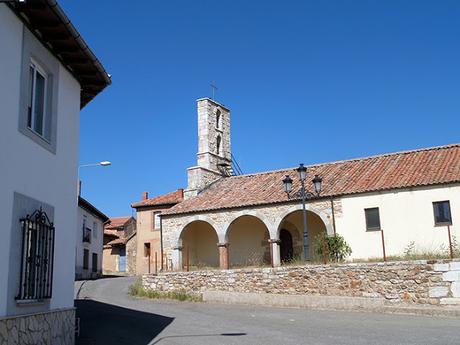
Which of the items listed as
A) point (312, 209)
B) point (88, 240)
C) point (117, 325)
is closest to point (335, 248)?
point (312, 209)

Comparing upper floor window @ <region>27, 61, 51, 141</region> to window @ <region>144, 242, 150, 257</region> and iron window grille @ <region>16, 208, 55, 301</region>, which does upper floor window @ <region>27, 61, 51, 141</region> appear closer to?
iron window grille @ <region>16, 208, 55, 301</region>

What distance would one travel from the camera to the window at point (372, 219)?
21984mm

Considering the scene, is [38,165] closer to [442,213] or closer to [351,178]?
[442,213]

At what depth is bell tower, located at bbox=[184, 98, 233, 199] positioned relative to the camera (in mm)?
30031

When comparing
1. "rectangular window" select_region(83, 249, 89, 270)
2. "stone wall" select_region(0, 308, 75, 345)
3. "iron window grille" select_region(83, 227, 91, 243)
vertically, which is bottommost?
"stone wall" select_region(0, 308, 75, 345)

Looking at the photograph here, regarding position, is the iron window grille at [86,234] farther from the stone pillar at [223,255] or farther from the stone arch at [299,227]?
the stone arch at [299,227]

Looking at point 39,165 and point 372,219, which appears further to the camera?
point 372,219

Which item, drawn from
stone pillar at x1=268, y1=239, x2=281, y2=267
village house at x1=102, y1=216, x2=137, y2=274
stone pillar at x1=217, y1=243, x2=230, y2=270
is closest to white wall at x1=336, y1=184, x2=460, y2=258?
stone pillar at x1=268, y1=239, x2=281, y2=267

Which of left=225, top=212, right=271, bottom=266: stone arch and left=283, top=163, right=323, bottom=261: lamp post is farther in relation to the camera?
left=225, top=212, right=271, bottom=266: stone arch

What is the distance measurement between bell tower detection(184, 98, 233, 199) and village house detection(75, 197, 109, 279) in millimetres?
8456

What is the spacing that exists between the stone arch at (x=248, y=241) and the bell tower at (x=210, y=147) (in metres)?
3.65

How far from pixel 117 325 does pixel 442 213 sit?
13214mm

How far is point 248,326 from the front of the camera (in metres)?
13.6

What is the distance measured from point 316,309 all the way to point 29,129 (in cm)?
1287
